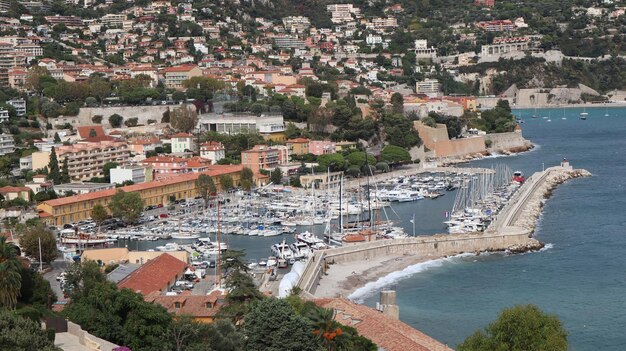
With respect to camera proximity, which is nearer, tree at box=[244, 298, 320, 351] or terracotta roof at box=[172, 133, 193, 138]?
tree at box=[244, 298, 320, 351]

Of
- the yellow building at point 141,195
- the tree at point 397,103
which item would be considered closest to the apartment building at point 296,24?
the tree at point 397,103

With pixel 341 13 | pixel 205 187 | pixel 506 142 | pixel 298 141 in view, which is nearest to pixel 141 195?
pixel 205 187

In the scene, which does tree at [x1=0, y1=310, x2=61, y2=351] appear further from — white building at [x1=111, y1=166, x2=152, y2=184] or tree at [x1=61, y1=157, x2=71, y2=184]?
white building at [x1=111, y1=166, x2=152, y2=184]

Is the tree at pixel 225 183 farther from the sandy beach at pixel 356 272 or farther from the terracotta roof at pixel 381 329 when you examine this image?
the terracotta roof at pixel 381 329

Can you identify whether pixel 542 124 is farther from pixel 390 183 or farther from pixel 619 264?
pixel 619 264

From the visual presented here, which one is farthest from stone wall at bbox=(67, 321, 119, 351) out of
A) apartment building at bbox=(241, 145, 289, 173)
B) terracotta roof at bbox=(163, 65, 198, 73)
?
terracotta roof at bbox=(163, 65, 198, 73)

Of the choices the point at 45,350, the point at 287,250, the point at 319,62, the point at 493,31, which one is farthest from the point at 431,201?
the point at 493,31

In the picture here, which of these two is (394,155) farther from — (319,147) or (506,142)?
(506,142)
